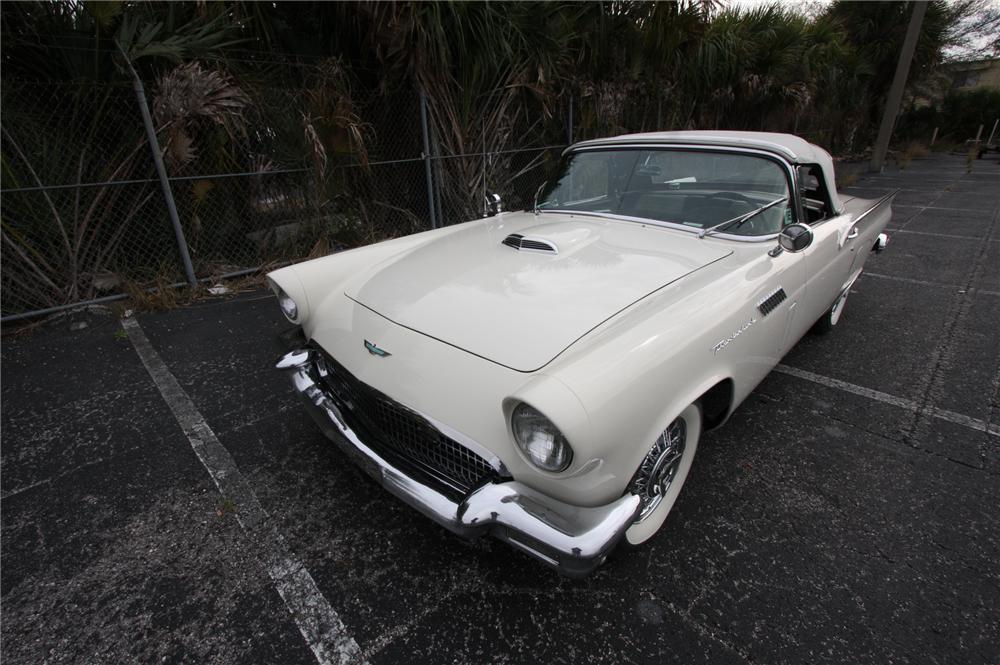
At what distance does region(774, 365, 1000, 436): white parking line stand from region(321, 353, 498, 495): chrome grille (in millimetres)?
2496

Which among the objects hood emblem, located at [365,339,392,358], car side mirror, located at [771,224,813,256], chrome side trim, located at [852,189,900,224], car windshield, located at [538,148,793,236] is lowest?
hood emblem, located at [365,339,392,358]

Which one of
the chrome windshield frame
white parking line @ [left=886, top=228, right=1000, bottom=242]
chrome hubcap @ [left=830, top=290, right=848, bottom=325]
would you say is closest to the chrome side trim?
chrome hubcap @ [left=830, top=290, right=848, bottom=325]

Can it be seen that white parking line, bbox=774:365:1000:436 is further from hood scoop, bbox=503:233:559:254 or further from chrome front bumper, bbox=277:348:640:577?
chrome front bumper, bbox=277:348:640:577

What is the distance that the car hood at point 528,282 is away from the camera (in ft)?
5.77

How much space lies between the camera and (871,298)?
4.55 metres

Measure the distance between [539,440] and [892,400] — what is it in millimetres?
2590

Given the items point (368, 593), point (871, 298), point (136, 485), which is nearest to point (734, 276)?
point (368, 593)

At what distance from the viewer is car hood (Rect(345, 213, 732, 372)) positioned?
69.2 inches

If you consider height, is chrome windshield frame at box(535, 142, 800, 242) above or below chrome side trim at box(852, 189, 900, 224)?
above

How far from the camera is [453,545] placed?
6.37 feet

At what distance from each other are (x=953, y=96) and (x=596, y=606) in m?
36.7

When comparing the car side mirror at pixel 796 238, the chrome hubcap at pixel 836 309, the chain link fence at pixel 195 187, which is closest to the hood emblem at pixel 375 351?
the car side mirror at pixel 796 238

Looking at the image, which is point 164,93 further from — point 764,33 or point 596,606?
point 764,33

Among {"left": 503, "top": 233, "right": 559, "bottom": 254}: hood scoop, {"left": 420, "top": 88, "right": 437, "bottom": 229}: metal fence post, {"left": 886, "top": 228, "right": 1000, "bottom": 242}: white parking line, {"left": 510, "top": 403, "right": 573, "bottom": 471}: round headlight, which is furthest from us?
{"left": 886, "top": 228, "right": 1000, "bottom": 242}: white parking line
